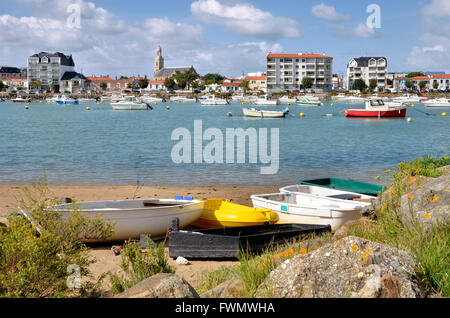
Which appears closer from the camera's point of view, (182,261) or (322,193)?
(182,261)

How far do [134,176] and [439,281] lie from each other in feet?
62.4

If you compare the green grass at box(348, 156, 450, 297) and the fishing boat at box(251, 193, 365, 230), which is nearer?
the green grass at box(348, 156, 450, 297)

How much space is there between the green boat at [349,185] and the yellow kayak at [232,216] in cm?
367

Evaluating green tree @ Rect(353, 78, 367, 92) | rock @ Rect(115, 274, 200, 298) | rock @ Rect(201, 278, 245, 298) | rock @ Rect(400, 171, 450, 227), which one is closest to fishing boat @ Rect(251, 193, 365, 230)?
rock @ Rect(400, 171, 450, 227)

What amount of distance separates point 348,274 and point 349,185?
11.7 metres

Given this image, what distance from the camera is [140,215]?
38.0 ft

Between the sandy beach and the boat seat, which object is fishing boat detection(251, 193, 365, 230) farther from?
the sandy beach

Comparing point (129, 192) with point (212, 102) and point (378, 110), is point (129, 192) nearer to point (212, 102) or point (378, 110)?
point (378, 110)

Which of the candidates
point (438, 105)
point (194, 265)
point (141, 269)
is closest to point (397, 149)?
point (194, 265)

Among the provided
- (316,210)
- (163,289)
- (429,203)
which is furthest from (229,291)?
(316,210)

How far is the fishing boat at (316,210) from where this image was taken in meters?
12.0

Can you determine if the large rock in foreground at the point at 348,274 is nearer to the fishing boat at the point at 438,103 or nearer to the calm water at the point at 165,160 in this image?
the calm water at the point at 165,160

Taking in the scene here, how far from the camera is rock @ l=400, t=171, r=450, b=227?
677cm

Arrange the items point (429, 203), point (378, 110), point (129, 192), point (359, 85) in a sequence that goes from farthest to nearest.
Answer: point (359, 85)
point (378, 110)
point (129, 192)
point (429, 203)
